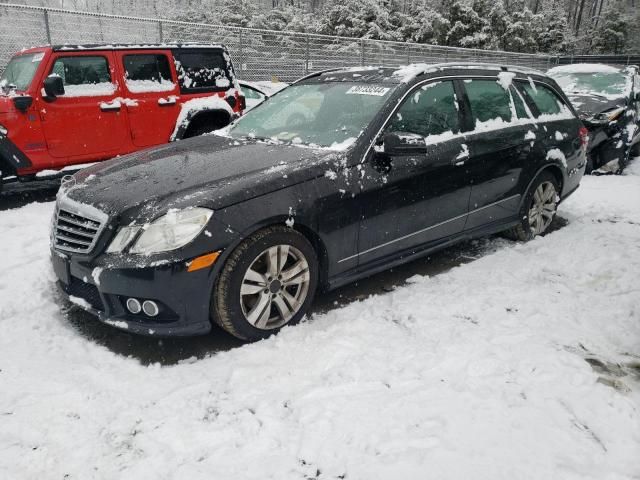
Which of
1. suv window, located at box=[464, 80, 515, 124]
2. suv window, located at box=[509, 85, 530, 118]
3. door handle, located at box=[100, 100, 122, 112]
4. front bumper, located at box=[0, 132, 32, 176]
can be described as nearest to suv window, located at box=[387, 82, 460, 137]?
suv window, located at box=[464, 80, 515, 124]

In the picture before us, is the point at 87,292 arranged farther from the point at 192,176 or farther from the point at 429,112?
the point at 429,112

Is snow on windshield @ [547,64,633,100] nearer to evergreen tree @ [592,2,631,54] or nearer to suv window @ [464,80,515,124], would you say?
suv window @ [464,80,515,124]

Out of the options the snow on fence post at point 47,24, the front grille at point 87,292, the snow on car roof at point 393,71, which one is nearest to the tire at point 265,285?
the front grille at point 87,292

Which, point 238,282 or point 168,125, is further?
point 168,125

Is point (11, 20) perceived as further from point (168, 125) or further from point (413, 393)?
point (413, 393)

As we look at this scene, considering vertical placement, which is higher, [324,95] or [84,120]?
[324,95]

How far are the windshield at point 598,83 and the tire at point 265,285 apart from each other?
752cm

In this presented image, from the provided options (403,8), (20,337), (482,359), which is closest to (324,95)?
(482,359)

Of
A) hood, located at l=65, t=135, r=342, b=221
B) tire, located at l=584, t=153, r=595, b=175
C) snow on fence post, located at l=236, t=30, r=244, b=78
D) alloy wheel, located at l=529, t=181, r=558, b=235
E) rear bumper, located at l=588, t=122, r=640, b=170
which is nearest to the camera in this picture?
hood, located at l=65, t=135, r=342, b=221

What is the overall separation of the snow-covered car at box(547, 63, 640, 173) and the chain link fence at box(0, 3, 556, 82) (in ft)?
12.3

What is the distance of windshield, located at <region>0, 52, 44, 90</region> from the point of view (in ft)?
19.6

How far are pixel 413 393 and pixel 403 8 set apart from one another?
119ft

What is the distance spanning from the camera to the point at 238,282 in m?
2.85

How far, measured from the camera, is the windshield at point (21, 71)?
5.99 meters
